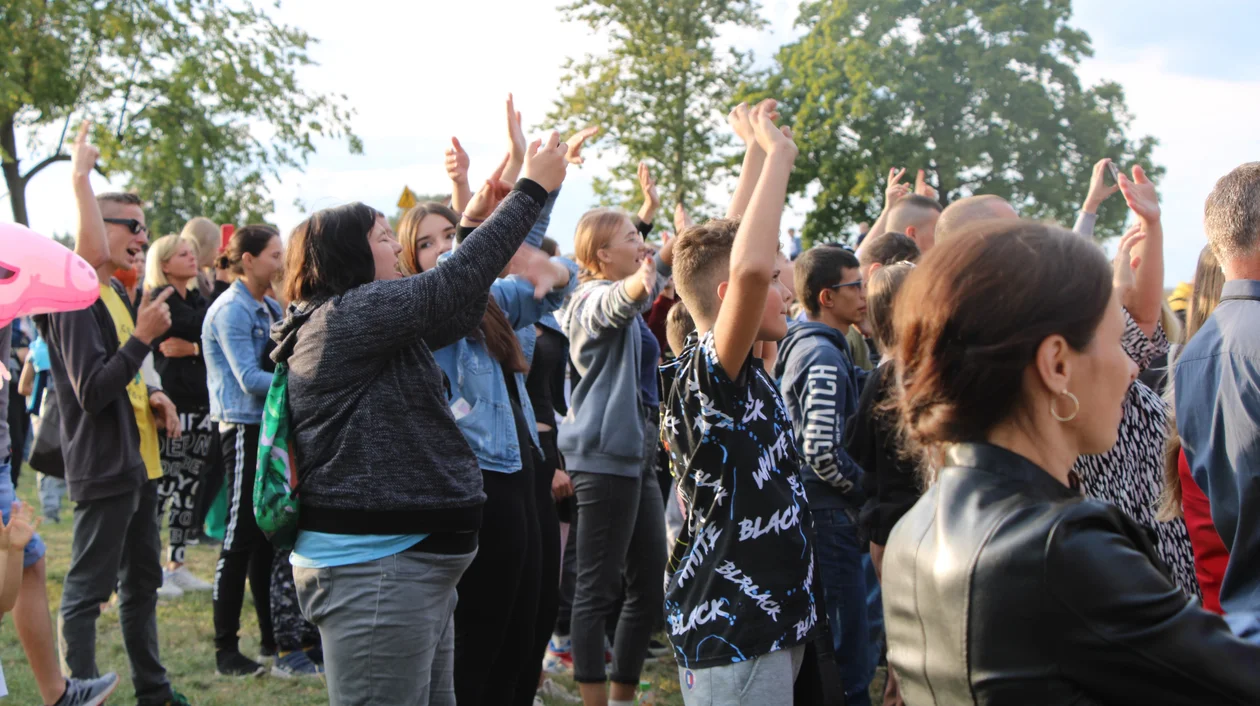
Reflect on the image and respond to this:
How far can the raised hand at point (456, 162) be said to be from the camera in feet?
13.2

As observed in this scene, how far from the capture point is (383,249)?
10.3ft

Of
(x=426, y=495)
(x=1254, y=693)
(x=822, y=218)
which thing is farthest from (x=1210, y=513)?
(x=822, y=218)

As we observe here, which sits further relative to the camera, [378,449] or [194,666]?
[194,666]

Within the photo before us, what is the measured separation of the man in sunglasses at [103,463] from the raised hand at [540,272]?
1.62 m

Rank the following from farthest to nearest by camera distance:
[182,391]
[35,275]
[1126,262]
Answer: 1. [182,391]
2. [1126,262]
3. [35,275]

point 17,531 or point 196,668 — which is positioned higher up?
point 17,531

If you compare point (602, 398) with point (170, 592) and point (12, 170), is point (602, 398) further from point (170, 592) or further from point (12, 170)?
point (12, 170)

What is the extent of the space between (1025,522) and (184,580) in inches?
271

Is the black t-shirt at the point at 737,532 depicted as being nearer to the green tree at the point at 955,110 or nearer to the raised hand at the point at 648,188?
the raised hand at the point at 648,188

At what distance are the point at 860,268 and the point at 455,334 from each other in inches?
90.7

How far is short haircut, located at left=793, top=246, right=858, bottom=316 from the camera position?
4.70 meters

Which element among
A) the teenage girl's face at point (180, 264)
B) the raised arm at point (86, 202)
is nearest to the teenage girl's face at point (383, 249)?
the raised arm at point (86, 202)

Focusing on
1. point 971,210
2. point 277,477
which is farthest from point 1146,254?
point 277,477

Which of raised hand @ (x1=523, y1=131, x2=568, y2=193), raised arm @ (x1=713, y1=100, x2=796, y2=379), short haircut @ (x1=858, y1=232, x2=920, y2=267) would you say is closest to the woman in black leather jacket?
raised arm @ (x1=713, y1=100, x2=796, y2=379)
